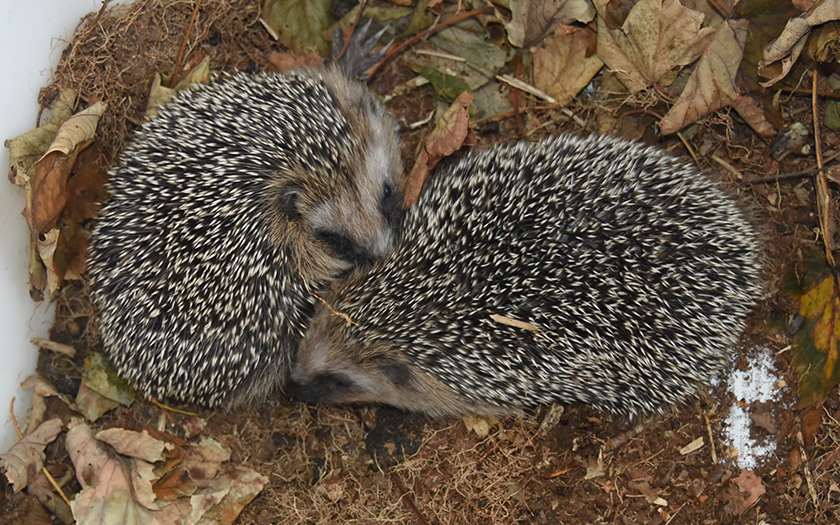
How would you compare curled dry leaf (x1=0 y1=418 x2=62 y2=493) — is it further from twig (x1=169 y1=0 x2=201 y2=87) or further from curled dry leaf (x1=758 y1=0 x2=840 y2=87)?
curled dry leaf (x1=758 y1=0 x2=840 y2=87)

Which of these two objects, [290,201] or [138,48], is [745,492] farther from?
[138,48]

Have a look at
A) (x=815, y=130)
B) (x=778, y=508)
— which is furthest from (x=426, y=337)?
(x=815, y=130)

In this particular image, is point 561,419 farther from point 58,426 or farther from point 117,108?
point 117,108

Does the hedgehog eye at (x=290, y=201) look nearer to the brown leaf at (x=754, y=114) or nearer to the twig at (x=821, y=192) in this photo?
the brown leaf at (x=754, y=114)

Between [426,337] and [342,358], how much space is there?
22.6 inches

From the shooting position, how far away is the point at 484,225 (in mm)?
3078

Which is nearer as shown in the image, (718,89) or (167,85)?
(718,89)

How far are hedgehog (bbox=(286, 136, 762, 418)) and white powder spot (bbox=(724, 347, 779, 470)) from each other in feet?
1.41

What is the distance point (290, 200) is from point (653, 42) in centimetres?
228

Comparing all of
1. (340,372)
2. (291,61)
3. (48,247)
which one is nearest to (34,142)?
(48,247)

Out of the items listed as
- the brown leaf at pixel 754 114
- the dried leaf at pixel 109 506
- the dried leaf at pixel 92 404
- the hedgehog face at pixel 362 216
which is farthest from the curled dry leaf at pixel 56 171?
the brown leaf at pixel 754 114

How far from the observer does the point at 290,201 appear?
11.6ft

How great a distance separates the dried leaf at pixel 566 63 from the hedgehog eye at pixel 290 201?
1652 millimetres

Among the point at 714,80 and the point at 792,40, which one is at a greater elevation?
the point at 792,40
